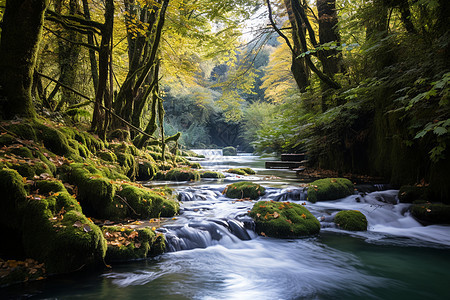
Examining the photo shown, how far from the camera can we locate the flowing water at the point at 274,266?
2613mm

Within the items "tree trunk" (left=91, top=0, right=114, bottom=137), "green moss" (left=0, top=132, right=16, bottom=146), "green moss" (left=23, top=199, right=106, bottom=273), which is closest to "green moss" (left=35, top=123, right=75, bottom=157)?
"green moss" (left=0, top=132, right=16, bottom=146)

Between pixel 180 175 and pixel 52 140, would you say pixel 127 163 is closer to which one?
pixel 180 175

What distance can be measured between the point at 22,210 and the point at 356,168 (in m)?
8.00

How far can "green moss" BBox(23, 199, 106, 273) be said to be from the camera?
254cm

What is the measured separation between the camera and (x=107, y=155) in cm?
611

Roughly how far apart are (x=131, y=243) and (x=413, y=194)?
209 inches

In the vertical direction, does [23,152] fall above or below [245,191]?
above

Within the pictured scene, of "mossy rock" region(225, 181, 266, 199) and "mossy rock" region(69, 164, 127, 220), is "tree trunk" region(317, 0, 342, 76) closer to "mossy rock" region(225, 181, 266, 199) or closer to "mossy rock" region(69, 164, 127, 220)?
"mossy rock" region(225, 181, 266, 199)

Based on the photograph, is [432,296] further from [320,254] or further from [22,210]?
[22,210]

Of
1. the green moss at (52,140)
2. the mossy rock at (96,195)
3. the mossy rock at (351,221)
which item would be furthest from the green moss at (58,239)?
the mossy rock at (351,221)

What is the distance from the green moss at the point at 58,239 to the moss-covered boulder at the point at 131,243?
0.89 ft

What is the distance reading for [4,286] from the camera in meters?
2.34

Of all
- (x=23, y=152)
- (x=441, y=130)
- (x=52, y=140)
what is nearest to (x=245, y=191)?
(x=441, y=130)

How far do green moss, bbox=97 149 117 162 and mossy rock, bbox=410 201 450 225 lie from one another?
20.4ft
